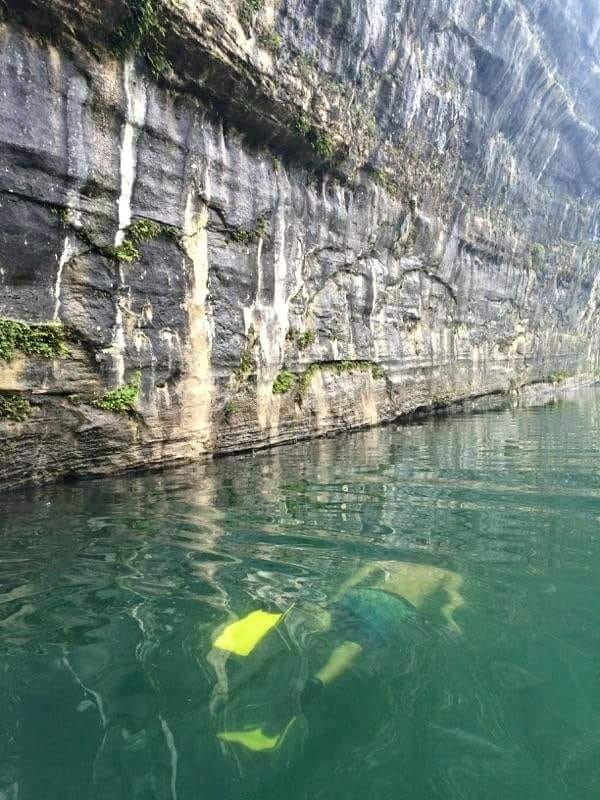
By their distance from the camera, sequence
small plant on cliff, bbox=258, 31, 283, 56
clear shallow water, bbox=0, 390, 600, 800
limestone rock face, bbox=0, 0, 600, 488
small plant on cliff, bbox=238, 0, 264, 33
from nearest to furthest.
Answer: clear shallow water, bbox=0, 390, 600, 800, limestone rock face, bbox=0, 0, 600, 488, small plant on cliff, bbox=238, 0, 264, 33, small plant on cliff, bbox=258, 31, 283, 56

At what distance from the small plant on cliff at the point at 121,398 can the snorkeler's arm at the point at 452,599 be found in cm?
600

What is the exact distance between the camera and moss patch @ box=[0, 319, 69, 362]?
22.8 feet

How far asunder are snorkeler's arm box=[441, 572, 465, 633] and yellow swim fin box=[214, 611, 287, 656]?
1043mm

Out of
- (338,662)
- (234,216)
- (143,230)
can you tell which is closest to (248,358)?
(234,216)

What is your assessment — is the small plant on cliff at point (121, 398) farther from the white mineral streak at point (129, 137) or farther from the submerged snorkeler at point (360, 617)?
the submerged snorkeler at point (360, 617)

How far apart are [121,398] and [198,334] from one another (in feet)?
6.37

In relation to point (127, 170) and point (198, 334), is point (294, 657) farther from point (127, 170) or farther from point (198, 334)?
point (127, 170)

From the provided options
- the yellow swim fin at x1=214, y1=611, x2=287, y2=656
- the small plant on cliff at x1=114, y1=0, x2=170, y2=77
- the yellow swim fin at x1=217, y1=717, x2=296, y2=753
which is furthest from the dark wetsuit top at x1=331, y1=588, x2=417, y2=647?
the small plant on cliff at x1=114, y1=0, x2=170, y2=77

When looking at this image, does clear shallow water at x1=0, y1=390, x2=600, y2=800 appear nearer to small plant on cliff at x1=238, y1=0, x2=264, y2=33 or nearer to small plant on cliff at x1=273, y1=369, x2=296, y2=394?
small plant on cliff at x1=273, y1=369, x2=296, y2=394

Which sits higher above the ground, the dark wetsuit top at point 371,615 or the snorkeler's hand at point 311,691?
the dark wetsuit top at point 371,615

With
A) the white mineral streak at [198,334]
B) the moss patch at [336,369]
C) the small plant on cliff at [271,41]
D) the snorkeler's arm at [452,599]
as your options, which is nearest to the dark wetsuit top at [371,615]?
the snorkeler's arm at [452,599]

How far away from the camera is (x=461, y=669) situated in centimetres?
268

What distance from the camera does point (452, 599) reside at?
11.4 ft

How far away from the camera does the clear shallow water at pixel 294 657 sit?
2.04 m
